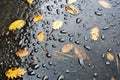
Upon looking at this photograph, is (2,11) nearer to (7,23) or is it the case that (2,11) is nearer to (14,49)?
(7,23)

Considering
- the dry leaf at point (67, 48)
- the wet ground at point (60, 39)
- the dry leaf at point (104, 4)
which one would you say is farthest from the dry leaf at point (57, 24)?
the dry leaf at point (104, 4)

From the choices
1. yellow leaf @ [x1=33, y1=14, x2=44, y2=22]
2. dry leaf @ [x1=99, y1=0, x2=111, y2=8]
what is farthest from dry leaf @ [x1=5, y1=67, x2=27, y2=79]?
dry leaf @ [x1=99, y1=0, x2=111, y2=8]

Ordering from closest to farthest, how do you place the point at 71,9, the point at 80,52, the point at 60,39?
the point at 80,52
the point at 60,39
the point at 71,9

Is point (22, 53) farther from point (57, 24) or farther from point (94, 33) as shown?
point (94, 33)

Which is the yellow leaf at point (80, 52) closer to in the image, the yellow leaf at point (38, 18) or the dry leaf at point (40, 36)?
the dry leaf at point (40, 36)

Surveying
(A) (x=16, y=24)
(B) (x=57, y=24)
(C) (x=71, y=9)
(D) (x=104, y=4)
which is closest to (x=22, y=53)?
(A) (x=16, y=24)

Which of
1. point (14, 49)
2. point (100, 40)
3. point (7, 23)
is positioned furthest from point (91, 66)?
point (7, 23)

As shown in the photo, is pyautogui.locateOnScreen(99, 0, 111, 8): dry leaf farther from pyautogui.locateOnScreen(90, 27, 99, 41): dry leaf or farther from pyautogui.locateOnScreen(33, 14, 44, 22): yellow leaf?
pyautogui.locateOnScreen(33, 14, 44, 22): yellow leaf
